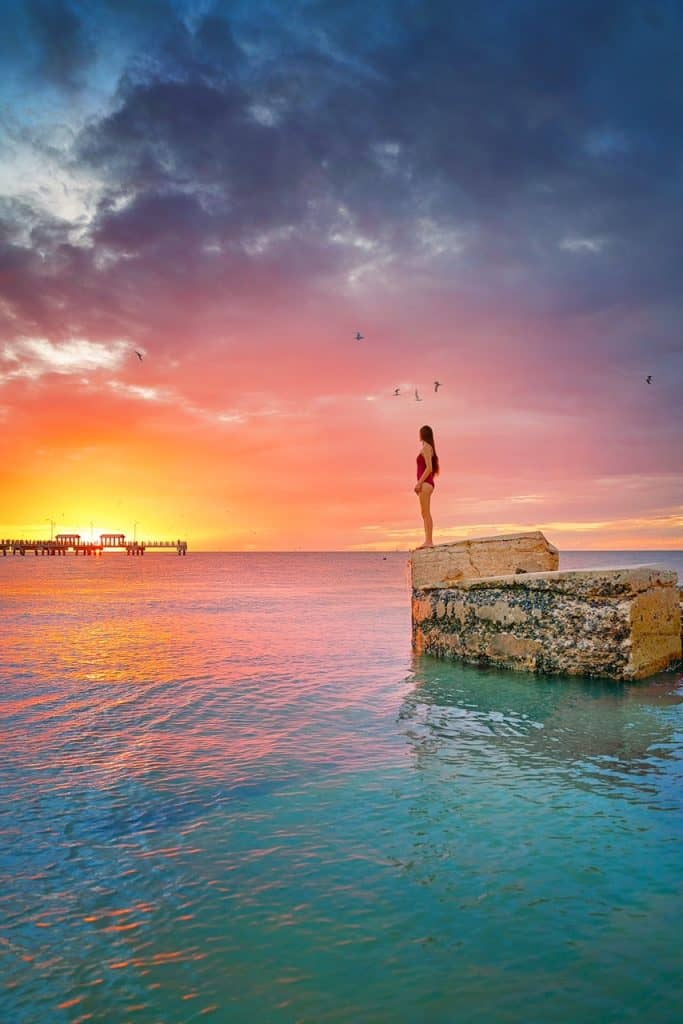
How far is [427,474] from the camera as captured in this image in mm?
12070

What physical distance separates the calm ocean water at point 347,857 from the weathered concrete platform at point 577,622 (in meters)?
0.42

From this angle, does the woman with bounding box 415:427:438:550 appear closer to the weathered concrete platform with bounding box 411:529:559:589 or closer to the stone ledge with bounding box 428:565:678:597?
the weathered concrete platform with bounding box 411:529:559:589

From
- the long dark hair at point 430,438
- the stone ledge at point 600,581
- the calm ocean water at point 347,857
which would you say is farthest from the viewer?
the long dark hair at point 430,438

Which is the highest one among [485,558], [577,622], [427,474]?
[427,474]

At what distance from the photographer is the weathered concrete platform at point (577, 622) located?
22.6ft

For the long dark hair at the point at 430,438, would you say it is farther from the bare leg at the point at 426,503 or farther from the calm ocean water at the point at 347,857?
the calm ocean water at the point at 347,857

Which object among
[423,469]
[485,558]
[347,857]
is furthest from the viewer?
[423,469]

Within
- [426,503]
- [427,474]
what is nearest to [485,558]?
[426,503]

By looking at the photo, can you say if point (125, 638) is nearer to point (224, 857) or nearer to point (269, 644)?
point (269, 644)

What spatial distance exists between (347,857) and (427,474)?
938 centimetres

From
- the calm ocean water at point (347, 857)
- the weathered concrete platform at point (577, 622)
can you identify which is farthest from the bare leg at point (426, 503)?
the calm ocean water at point (347, 857)

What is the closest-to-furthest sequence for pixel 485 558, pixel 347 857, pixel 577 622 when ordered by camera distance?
pixel 347 857
pixel 577 622
pixel 485 558

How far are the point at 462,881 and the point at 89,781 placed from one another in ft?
8.64

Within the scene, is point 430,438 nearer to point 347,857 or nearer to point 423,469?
point 423,469
